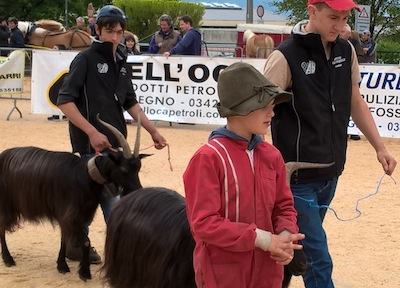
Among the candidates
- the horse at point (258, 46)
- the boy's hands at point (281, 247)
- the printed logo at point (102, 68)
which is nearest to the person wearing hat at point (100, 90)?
the printed logo at point (102, 68)

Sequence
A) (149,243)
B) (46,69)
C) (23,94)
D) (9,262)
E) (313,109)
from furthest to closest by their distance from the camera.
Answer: (23,94) < (46,69) < (9,262) < (149,243) < (313,109)

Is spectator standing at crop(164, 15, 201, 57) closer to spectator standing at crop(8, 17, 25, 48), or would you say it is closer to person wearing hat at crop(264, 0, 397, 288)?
spectator standing at crop(8, 17, 25, 48)

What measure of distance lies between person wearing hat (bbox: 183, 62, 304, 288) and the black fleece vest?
872 millimetres

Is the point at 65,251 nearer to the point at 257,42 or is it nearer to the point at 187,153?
the point at 187,153

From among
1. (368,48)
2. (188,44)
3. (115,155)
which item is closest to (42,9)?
(368,48)

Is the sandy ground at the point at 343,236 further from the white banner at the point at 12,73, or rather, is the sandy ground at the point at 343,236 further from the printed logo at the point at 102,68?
the white banner at the point at 12,73

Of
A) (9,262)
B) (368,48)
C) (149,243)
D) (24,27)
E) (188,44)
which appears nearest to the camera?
(149,243)

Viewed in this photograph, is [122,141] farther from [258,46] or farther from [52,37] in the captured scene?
[52,37]

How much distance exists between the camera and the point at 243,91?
9.67 ft

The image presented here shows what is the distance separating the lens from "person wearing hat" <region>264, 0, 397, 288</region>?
3887mm

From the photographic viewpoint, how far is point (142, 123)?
225 inches

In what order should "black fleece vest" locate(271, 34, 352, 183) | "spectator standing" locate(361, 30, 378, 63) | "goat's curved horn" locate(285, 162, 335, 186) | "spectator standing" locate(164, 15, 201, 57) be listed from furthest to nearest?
"spectator standing" locate(361, 30, 378, 63) < "spectator standing" locate(164, 15, 201, 57) < "black fleece vest" locate(271, 34, 352, 183) < "goat's curved horn" locate(285, 162, 335, 186)

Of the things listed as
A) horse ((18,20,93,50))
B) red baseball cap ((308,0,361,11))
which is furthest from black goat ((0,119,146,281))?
horse ((18,20,93,50))

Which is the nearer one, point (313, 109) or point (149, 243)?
point (313, 109)
